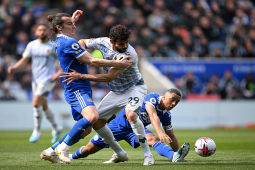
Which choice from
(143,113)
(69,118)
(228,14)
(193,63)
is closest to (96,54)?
(69,118)

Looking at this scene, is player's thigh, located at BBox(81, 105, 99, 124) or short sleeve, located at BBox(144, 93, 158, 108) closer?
player's thigh, located at BBox(81, 105, 99, 124)

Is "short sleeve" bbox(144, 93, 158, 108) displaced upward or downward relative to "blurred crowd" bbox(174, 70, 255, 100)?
downward

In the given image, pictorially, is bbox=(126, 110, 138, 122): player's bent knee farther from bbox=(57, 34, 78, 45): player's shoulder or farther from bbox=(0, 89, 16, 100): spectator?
bbox=(0, 89, 16, 100): spectator

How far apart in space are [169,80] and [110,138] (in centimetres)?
1118

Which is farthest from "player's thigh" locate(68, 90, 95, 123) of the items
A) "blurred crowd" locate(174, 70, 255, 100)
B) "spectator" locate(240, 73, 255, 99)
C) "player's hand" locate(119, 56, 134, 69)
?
"spectator" locate(240, 73, 255, 99)

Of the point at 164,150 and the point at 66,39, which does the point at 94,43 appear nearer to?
the point at 66,39

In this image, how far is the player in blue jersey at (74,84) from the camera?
17.0ft

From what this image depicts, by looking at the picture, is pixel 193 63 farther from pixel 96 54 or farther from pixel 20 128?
pixel 20 128

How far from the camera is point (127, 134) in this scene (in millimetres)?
6406

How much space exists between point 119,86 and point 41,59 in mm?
4327

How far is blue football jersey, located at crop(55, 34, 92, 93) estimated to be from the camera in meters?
5.26

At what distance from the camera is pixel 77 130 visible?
517 cm

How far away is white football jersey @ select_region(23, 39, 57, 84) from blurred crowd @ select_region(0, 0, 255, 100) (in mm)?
5493

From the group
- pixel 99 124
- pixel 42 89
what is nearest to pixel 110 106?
pixel 99 124
